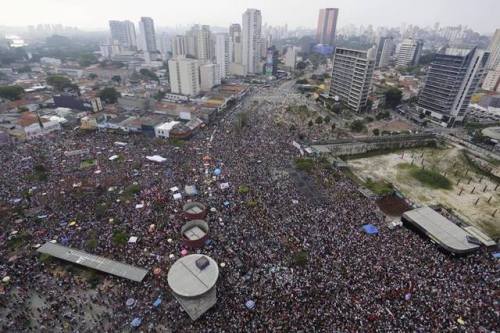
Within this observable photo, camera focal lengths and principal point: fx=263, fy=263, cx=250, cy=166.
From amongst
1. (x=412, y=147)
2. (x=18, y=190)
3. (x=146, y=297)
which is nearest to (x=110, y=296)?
(x=146, y=297)

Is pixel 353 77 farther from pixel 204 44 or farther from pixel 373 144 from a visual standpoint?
pixel 204 44

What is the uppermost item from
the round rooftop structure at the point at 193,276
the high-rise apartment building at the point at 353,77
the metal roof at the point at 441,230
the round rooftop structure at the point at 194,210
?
the high-rise apartment building at the point at 353,77

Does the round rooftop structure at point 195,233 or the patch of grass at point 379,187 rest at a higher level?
the round rooftop structure at point 195,233

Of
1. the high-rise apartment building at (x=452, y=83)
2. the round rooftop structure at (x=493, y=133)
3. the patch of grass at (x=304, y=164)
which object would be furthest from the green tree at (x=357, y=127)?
the round rooftop structure at (x=493, y=133)

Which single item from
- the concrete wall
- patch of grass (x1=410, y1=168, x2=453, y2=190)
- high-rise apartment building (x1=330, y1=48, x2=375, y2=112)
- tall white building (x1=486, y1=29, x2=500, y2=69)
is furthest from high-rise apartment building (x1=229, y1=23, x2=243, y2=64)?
tall white building (x1=486, y1=29, x2=500, y2=69)

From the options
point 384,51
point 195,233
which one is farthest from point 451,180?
point 384,51

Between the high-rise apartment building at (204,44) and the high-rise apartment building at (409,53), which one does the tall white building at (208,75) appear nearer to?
the high-rise apartment building at (204,44)
